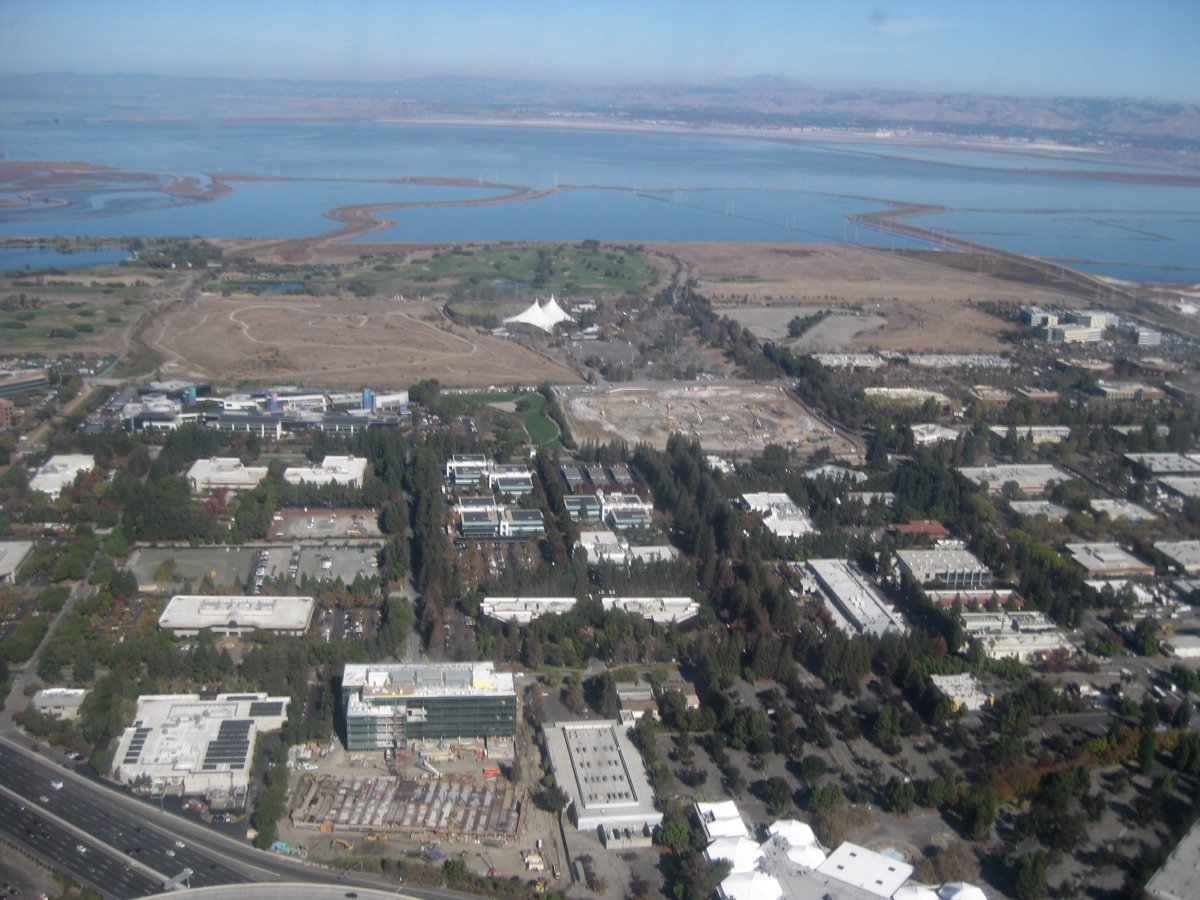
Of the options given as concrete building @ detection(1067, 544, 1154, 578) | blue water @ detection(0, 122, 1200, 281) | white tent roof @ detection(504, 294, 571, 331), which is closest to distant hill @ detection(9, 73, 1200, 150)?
blue water @ detection(0, 122, 1200, 281)

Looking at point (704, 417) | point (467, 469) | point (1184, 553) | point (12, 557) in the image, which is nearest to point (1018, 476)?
point (1184, 553)

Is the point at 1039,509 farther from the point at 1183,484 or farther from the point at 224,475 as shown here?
the point at 224,475

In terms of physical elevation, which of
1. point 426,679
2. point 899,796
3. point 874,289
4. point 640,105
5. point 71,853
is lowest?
point 874,289

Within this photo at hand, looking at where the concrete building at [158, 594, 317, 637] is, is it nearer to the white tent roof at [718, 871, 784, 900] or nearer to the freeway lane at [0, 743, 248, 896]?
the freeway lane at [0, 743, 248, 896]

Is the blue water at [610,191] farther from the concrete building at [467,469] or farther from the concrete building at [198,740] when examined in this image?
the concrete building at [198,740]

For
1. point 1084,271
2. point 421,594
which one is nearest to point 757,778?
point 421,594

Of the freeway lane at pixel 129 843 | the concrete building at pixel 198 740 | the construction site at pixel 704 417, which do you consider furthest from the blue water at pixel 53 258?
the freeway lane at pixel 129 843
